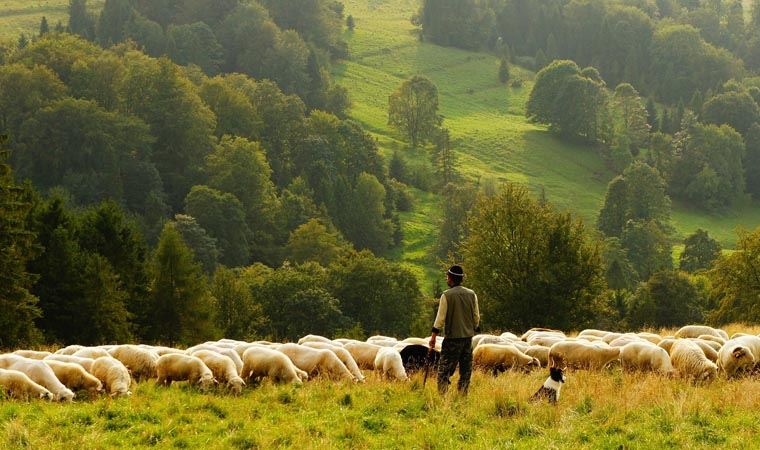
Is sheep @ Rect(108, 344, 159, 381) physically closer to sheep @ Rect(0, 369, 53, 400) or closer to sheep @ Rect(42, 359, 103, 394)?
sheep @ Rect(42, 359, 103, 394)

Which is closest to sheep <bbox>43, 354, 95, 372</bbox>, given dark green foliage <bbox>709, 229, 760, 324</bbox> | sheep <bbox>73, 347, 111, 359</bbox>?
sheep <bbox>73, 347, 111, 359</bbox>

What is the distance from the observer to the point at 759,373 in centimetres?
2314

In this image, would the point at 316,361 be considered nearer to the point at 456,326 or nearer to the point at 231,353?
the point at 231,353

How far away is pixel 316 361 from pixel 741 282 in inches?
2327

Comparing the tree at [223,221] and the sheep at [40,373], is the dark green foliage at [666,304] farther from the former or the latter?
the sheep at [40,373]

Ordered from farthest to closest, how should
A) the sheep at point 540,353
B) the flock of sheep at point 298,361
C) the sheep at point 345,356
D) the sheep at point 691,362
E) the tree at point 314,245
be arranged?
the tree at point 314,245 < the sheep at point 540,353 < the sheep at point 345,356 < the sheep at point 691,362 < the flock of sheep at point 298,361

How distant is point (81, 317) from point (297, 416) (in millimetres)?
42603

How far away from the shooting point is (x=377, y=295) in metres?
101

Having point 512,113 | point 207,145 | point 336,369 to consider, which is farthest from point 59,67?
point 336,369

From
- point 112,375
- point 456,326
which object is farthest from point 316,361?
point 456,326

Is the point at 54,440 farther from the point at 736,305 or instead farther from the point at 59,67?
the point at 59,67

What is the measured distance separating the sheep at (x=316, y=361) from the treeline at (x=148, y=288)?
27.8m

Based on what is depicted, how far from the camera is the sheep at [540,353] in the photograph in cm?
2541

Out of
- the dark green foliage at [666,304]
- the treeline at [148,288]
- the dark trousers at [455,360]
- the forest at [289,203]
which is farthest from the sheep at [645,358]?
the dark green foliage at [666,304]
